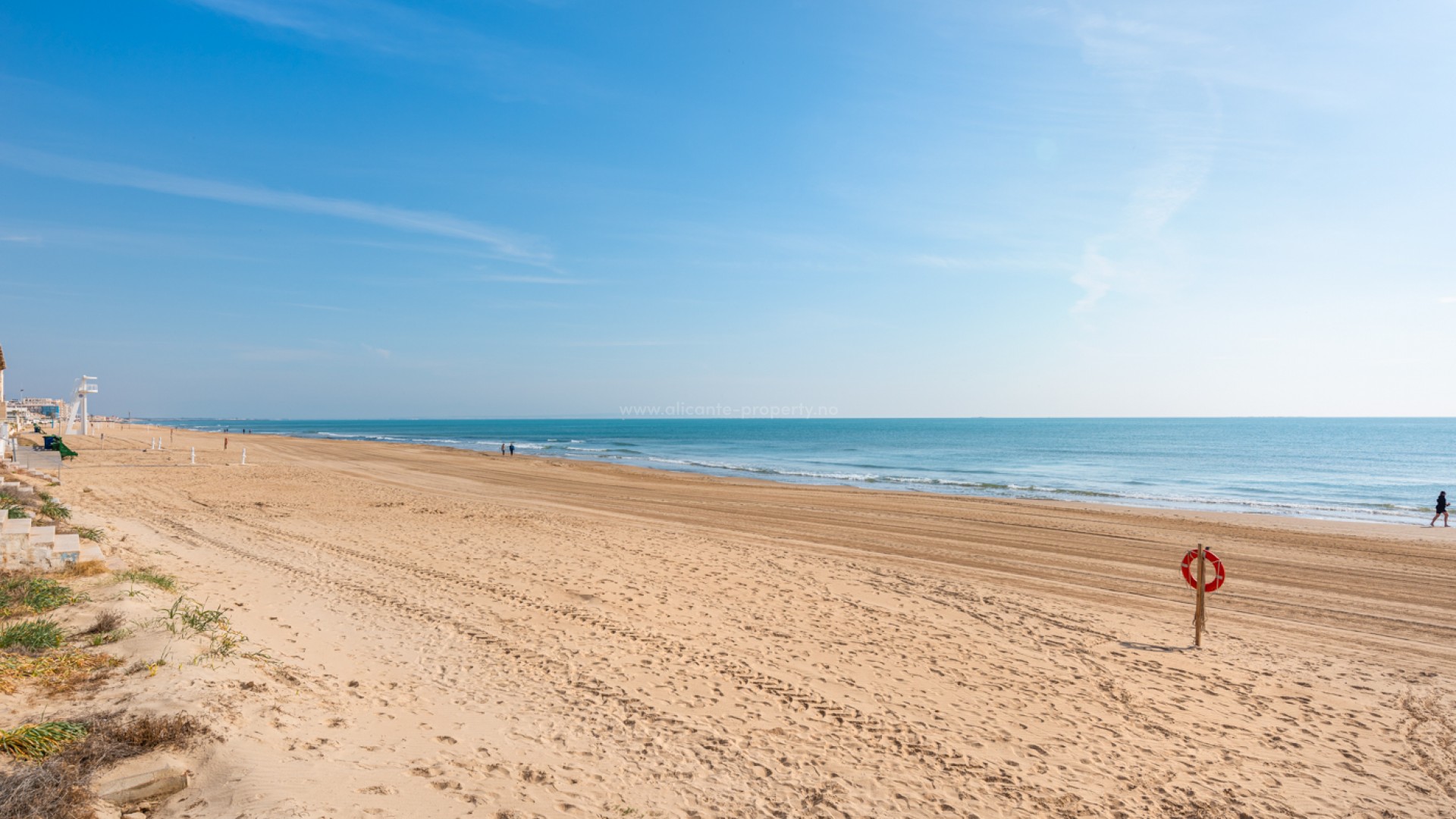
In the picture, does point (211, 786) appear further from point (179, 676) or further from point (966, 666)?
point (966, 666)

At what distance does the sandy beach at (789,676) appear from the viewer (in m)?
4.93

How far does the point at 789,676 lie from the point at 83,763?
5.62 meters

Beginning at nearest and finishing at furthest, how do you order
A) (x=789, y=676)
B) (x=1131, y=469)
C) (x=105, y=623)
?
(x=105, y=623)
(x=789, y=676)
(x=1131, y=469)

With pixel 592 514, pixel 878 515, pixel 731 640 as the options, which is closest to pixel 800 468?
pixel 878 515

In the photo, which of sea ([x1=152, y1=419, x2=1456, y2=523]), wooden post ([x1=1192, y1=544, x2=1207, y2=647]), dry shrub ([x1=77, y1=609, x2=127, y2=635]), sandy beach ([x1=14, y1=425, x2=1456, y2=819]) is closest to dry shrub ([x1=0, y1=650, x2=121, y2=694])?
dry shrub ([x1=77, y1=609, x2=127, y2=635])

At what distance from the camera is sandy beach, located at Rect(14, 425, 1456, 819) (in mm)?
4926

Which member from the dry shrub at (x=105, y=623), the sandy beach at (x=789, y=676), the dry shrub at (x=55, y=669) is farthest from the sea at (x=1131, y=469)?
the dry shrub at (x=55, y=669)

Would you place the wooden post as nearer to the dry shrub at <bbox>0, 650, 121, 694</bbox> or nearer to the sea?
the dry shrub at <bbox>0, 650, 121, 694</bbox>

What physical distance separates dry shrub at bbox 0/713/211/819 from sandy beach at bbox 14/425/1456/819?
0.32m

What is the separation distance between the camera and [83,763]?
3.88 m

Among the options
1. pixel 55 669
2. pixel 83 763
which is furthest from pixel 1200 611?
pixel 55 669

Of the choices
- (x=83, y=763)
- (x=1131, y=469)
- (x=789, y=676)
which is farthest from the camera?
(x=1131, y=469)

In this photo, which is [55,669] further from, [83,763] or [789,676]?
[789,676]

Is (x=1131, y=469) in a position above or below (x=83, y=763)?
below
